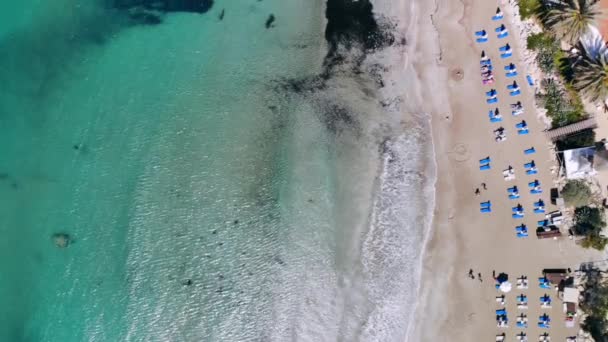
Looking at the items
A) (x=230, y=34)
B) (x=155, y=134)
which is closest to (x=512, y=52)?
(x=230, y=34)

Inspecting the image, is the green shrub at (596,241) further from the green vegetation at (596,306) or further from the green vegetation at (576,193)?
the green vegetation at (576,193)

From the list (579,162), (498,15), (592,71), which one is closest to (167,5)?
(498,15)

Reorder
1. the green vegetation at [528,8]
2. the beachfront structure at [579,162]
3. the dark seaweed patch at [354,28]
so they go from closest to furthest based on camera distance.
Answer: the beachfront structure at [579,162] → the green vegetation at [528,8] → the dark seaweed patch at [354,28]

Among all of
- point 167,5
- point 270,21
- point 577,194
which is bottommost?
point 577,194

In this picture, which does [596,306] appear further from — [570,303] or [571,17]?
[571,17]

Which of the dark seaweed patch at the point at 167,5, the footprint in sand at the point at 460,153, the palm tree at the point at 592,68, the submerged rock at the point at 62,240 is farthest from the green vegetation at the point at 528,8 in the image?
the submerged rock at the point at 62,240

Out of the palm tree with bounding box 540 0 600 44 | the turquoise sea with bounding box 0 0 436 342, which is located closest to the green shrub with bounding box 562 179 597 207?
the palm tree with bounding box 540 0 600 44
